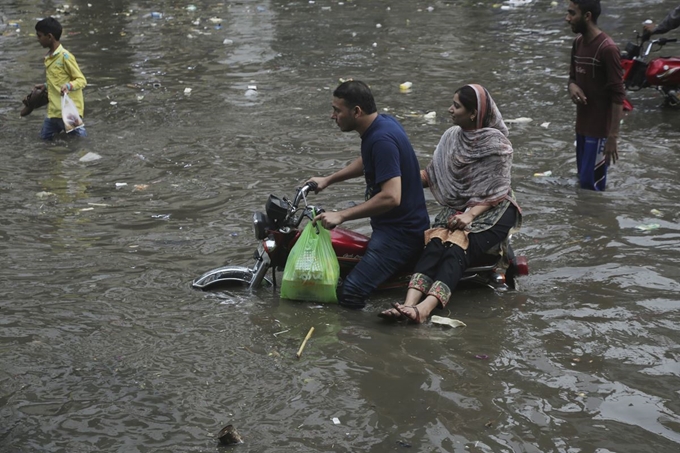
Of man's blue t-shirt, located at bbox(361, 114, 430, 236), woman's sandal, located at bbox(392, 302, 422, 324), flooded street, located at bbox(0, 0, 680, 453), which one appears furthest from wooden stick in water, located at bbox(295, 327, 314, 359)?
man's blue t-shirt, located at bbox(361, 114, 430, 236)

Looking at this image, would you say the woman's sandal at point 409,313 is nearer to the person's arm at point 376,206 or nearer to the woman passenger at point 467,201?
the woman passenger at point 467,201

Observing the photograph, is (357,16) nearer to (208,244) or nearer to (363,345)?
(208,244)

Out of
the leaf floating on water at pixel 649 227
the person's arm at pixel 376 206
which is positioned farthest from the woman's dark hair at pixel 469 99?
the leaf floating on water at pixel 649 227

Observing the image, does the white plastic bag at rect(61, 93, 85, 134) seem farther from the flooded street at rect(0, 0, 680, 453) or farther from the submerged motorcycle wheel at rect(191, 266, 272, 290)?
the submerged motorcycle wheel at rect(191, 266, 272, 290)

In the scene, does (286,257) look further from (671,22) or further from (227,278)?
(671,22)

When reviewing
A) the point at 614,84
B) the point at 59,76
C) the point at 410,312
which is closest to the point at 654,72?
the point at 614,84

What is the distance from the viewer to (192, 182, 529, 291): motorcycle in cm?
491

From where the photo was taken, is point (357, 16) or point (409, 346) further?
point (357, 16)

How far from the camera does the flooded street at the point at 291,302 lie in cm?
368

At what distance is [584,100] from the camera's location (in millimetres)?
6727

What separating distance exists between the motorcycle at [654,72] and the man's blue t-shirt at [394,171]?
5.31m

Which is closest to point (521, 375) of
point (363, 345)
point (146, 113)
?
point (363, 345)

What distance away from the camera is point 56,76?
914 cm

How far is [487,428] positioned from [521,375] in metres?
0.56
